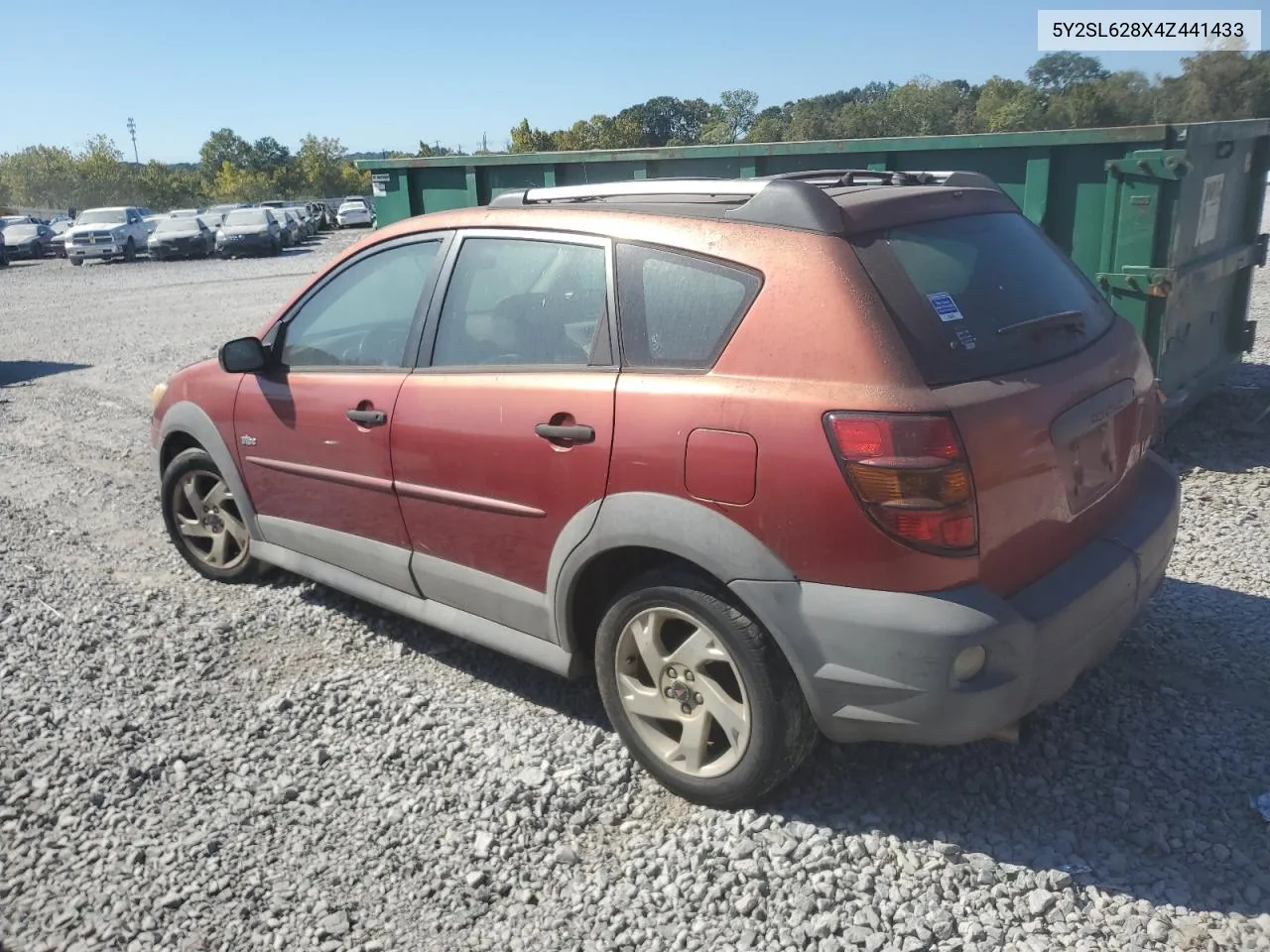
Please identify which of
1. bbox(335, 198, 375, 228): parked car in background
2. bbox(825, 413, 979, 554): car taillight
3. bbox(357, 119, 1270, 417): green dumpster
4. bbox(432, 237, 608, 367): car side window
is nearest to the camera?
bbox(825, 413, 979, 554): car taillight

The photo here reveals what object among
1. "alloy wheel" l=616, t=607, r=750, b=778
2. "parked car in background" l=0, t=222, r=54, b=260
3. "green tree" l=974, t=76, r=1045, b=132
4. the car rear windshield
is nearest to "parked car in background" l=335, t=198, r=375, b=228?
"parked car in background" l=0, t=222, r=54, b=260

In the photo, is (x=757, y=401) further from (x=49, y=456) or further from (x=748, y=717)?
(x=49, y=456)

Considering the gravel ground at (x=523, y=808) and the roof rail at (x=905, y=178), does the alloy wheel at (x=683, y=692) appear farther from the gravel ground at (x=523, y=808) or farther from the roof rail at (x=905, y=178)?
the roof rail at (x=905, y=178)

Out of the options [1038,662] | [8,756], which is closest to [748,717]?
[1038,662]

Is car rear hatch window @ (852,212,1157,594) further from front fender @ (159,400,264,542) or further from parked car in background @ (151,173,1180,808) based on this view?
front fender @ (159,400,264,542)

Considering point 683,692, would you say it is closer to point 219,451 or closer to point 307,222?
point 219,451

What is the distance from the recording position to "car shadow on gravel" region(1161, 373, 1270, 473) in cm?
638

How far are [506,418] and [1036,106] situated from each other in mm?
65183

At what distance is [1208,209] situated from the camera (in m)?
6.48

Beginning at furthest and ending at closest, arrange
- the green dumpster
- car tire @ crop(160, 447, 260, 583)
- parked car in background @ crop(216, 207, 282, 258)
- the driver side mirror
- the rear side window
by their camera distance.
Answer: parked car in background @ crop(216, 207, 282, 258)
the green dumpster
car tire @ crop(160, 447, 260, 583)
the driver side mirror
the rear side window

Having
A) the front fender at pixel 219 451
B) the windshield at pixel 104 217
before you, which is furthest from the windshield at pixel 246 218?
the front fender at pixel 219 451

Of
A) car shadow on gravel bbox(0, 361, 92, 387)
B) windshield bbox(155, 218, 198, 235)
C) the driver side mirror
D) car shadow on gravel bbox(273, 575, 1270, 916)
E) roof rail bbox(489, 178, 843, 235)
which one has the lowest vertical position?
car shadow on gravel bbox(0, 361, 92, 387)

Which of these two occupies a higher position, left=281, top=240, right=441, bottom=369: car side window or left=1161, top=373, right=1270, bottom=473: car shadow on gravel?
left=281, top=240, right=441, bottom=369: car side window

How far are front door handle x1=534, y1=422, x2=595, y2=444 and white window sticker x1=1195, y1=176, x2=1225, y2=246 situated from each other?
496 centimetres
